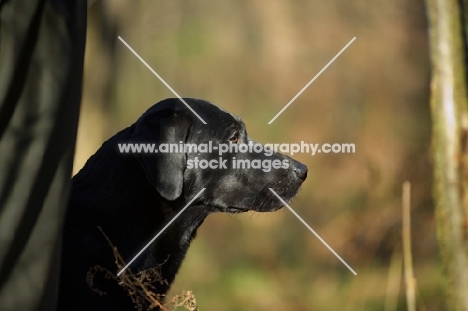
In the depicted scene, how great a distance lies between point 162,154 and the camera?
13.3ft

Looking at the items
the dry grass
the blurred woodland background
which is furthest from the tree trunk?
the blurred woodland background

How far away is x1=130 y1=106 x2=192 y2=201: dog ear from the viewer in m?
3.99

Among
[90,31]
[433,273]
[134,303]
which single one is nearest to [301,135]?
Answer: [433,273]

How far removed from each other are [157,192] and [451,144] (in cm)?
160

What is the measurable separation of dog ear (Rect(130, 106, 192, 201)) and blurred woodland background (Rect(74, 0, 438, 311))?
392cm

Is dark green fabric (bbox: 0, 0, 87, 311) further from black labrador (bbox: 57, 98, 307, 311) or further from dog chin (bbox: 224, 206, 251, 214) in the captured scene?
dog chin (bbox: 224, 206, 251, 214)

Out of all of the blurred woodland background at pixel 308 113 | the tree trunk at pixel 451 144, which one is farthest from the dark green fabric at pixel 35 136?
the blurred woodland background at pixel 308 113

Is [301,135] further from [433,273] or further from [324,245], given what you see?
[433,273]

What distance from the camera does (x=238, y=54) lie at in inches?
389

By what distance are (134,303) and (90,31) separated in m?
4.40

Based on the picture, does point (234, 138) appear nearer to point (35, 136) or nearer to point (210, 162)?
point (210, 162)

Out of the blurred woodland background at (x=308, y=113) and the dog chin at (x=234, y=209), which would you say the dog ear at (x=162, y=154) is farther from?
the blurred woodland background at (x=308, y=113)

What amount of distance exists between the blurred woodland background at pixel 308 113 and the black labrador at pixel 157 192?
12.0ft

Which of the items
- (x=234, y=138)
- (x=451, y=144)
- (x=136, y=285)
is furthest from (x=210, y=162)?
(x=451, y=144)
